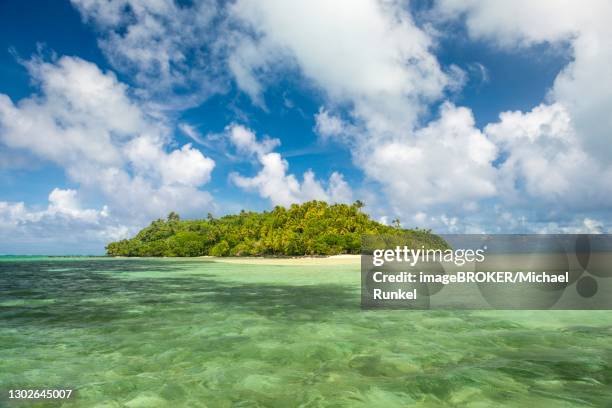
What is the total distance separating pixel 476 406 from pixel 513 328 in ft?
23.4

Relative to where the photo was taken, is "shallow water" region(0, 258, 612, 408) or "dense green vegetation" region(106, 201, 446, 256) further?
"dense green vegetation" region(106, 201, 446, 256)

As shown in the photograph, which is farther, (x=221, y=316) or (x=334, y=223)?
(x=334, y=223)

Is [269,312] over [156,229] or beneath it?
beneath

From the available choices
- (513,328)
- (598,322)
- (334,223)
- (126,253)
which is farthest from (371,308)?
(126,253)

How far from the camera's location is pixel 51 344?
991 centimetres

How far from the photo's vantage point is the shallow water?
637cm

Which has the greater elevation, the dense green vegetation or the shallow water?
the dense green vegetation

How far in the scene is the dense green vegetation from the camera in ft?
264

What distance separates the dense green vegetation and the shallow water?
65244 mm

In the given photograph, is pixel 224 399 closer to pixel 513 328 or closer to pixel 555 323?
pixel 513 328

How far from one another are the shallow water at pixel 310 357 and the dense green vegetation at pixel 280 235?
6524 centimetres

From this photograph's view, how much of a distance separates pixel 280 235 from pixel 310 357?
247 ft

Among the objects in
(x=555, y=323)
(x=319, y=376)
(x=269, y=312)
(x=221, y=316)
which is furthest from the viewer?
(x=269, y=312)

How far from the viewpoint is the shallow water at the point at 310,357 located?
6367 millimetres
